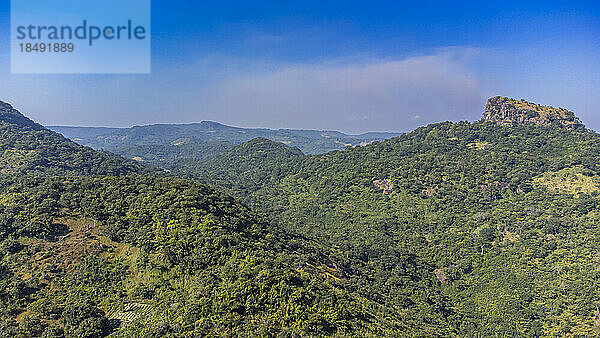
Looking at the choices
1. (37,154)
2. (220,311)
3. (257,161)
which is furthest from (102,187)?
(257,161)

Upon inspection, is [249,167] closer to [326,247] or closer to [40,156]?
[40,156]

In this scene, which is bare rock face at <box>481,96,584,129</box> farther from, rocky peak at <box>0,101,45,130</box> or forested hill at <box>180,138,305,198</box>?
rocky peak at <box>0,101,45,130</box>

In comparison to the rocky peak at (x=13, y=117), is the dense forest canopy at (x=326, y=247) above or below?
below

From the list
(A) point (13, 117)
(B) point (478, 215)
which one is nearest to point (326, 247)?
(B) point (478, 215)

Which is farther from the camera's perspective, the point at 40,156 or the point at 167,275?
the point at 40,156

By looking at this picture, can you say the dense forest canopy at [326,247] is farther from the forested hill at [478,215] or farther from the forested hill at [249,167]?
the forested hill at [249,167]

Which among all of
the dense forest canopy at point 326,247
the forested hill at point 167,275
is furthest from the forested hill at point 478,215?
the forested hill at point 167,275
